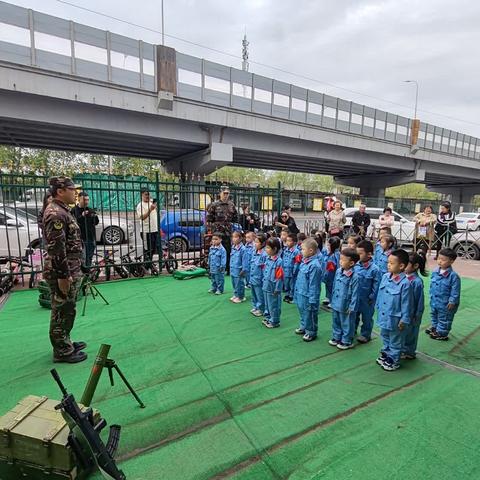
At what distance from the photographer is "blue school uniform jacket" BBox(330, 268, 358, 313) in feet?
11.8

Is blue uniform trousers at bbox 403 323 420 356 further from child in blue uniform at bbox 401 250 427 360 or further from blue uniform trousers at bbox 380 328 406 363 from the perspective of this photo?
blue uniform trousers at bbox 380 328 406 363

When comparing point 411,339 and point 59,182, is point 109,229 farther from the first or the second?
point 411,339

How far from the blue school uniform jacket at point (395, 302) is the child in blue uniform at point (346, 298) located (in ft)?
1.11

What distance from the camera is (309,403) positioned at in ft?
8.86

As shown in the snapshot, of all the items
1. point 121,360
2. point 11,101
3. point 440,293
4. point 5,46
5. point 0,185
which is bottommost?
point 121,360

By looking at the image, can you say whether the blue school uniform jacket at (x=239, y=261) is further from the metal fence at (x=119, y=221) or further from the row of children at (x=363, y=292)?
the metal fence at (x=119, y=221)

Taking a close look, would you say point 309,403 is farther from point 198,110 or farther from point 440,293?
point 198,110

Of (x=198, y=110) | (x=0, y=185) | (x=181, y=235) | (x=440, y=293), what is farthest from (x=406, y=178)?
(x=0, y=185)

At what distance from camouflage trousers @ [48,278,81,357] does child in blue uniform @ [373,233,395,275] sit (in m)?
3.87

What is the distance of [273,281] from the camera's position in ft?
14.0

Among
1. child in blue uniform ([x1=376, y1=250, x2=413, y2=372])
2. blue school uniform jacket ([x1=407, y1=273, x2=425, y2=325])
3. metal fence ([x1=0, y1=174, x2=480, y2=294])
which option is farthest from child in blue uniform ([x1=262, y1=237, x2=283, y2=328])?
metal fence ([x1=0, y1=174, x2=480, y2=294])

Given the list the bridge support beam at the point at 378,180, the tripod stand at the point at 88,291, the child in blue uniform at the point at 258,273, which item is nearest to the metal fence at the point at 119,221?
the tripod stand at the point at 88,291

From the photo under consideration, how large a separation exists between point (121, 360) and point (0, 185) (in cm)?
435

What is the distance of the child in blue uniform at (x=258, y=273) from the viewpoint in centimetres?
473
